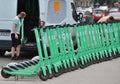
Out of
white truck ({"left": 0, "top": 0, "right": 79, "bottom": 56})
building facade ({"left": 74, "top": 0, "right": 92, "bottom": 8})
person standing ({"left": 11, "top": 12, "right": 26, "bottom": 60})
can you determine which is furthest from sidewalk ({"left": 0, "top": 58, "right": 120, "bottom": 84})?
building facade ({"left": 74, "top": 0, "right": 92, "bottom": 8})

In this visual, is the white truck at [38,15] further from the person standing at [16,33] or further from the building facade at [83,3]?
the building facade at [83,3]

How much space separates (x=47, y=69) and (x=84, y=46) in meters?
3.24

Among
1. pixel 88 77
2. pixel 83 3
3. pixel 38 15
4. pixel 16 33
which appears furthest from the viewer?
pixel 83 3

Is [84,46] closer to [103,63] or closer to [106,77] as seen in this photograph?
[103,63]

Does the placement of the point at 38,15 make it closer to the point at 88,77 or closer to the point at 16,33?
the point at 16,33

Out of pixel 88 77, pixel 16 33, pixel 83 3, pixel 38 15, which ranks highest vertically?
pixel 38 15

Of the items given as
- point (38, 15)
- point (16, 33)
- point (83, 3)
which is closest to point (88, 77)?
point (16, 33)

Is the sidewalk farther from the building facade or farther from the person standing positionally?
the building facade

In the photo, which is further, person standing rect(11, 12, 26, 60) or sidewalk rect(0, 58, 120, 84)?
person standing rect(11, 12, 26, 60)

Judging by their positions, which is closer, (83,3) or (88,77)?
(88,77)

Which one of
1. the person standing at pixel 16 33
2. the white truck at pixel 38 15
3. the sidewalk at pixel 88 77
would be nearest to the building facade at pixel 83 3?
the white truck at pixel 38 15

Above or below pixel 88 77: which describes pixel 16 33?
above

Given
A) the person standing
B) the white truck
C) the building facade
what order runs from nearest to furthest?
1. the person standing
2. the white truck
3. the building facade

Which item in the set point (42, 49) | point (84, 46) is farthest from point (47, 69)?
point (84, 46)
